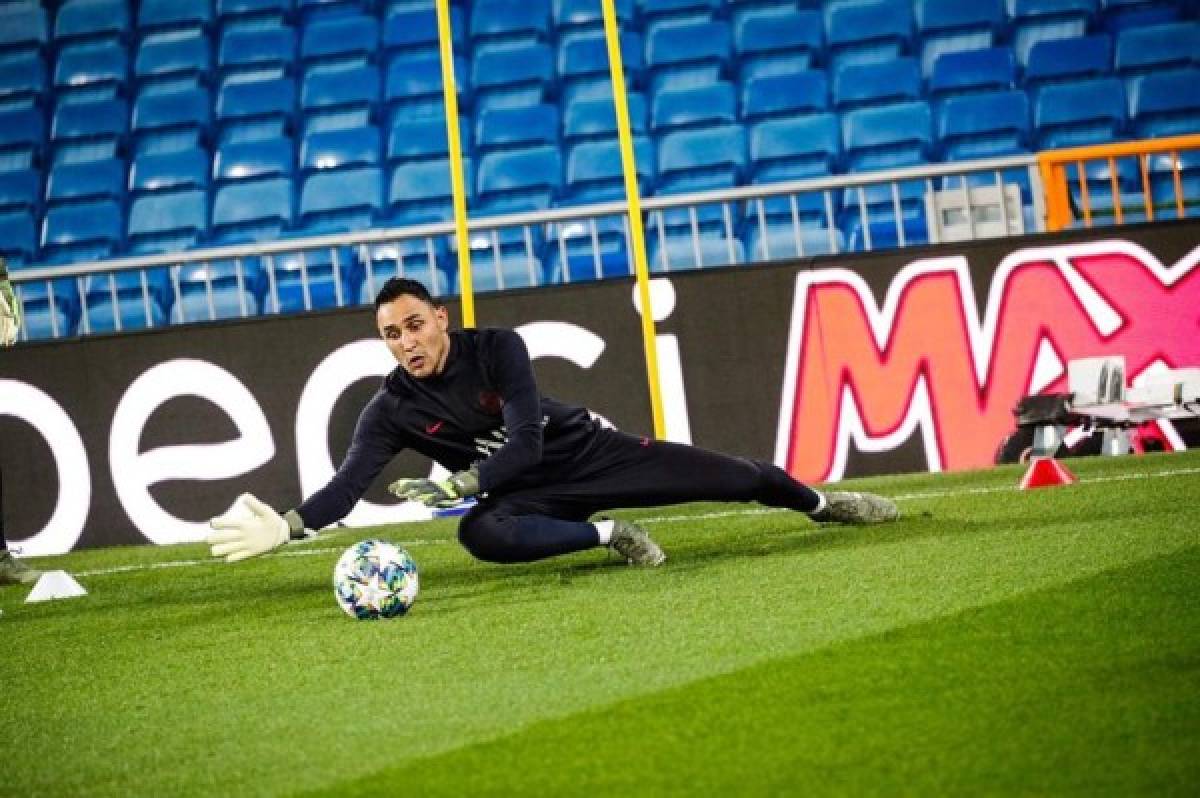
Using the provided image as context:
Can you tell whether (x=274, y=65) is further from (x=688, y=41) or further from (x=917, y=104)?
(x=917, y=104)

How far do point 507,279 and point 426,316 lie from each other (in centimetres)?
676

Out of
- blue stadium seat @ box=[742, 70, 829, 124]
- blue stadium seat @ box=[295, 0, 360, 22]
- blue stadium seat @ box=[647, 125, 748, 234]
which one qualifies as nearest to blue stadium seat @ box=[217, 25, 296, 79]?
blue stadium seat @ box=[295, 0, 360, 22]

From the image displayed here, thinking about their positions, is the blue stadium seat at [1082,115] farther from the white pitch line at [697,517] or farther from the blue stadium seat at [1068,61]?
the white pitch line at [697,517]

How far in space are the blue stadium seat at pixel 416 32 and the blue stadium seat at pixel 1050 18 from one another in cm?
505

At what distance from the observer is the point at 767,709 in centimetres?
413

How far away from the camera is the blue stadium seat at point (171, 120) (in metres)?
16.1

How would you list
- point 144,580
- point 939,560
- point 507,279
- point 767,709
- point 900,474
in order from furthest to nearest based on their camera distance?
point 507,279 → point 900,474 → point 144,580 → point 939,560 → point 767,709

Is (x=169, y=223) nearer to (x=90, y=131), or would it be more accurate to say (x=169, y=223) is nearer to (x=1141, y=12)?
(x=90, y=131)

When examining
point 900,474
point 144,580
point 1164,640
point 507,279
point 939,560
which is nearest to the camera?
point 1164,640

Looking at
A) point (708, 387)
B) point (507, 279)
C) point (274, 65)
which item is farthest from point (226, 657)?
point (274, 65)

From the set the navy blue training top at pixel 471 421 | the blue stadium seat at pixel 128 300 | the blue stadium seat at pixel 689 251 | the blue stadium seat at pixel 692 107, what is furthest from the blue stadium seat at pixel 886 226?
the navy blue training top at pixel 471 421

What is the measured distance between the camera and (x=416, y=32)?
16.3 metres

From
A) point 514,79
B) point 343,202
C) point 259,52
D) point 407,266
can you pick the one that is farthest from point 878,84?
point 259,52

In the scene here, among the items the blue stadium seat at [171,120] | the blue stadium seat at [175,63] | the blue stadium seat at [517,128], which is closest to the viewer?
the blue stadium seat at [517,128]
